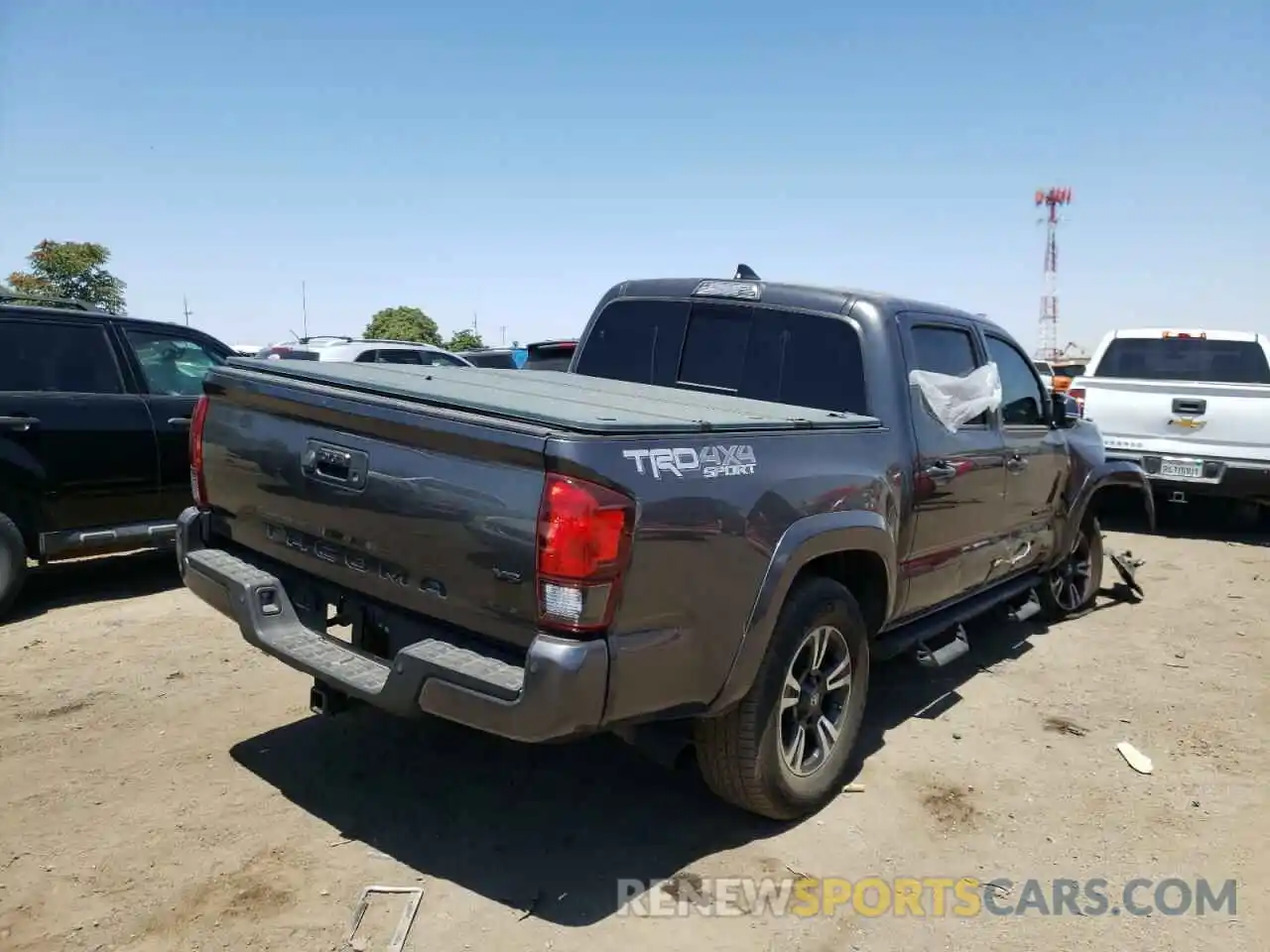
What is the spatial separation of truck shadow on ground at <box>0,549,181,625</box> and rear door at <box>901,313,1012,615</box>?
490 cm

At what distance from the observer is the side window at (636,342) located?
468cm

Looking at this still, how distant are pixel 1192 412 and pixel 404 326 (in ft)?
108

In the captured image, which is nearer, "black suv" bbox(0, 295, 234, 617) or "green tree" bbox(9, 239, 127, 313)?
"black suv" bbox(0, 295, 234, 617)

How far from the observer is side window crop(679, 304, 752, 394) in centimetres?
441

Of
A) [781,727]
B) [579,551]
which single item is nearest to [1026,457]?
[781,727]

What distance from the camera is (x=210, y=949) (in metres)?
2.63

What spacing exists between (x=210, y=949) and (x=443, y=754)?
1340 mm

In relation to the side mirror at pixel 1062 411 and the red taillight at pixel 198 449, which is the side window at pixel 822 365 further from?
the red taillight at pixel 198 449

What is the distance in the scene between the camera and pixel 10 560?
5273 millimetres

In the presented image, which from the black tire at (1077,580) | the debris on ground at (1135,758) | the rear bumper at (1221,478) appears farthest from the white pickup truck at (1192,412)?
the debris on ground at (1135,758)

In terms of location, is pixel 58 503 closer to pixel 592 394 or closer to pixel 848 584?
pixel 592 394

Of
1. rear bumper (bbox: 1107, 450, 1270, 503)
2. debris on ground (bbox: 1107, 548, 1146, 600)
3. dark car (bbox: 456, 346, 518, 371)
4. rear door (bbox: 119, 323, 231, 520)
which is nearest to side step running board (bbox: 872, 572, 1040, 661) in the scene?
debris on ground (bbox: 1107, 548, 1146, 600)

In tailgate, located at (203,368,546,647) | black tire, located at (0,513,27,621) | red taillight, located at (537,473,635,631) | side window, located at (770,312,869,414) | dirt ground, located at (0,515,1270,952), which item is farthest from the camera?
black tire, located at (0,513,27,621)

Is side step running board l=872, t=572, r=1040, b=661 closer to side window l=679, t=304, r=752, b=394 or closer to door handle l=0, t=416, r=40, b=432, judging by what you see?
side window l=679, t=304, r=752, b=394
